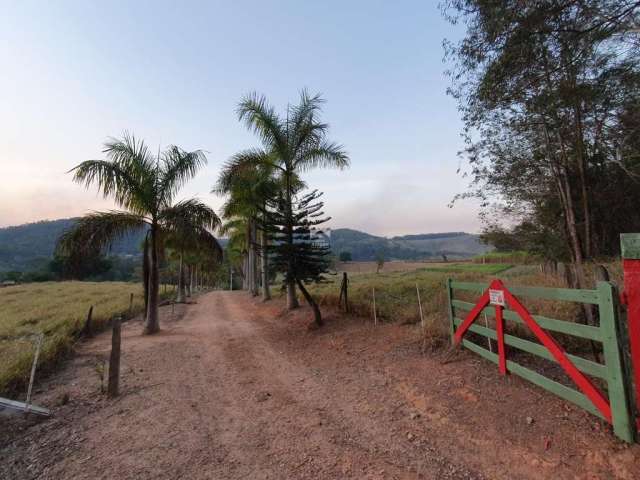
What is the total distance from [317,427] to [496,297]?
3159mm

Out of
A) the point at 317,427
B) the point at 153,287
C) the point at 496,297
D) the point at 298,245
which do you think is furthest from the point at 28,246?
the point at 496,297

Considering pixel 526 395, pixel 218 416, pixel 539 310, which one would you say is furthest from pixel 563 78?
pixel 218 416

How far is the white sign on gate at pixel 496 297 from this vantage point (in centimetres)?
474

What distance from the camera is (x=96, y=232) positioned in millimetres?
9586

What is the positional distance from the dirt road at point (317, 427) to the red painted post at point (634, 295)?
2.46 feet

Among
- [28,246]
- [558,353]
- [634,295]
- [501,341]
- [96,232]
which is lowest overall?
[501,341]

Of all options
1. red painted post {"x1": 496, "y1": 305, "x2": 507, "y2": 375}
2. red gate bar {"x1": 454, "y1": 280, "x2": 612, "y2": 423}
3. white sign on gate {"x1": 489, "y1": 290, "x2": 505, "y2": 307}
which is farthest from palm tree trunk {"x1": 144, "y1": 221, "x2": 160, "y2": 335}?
red painted post {"x1": 496, "y1": 305, "x2": 507, "y2": 375}

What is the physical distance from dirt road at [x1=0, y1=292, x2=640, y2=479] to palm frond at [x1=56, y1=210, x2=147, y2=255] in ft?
14.0

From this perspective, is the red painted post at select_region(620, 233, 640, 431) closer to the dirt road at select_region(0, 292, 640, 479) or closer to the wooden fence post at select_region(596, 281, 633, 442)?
the wooden fence post at select_region(596, 281, 633, 442)

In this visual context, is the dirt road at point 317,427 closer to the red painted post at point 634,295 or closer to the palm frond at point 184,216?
the red painted post at point 634,295

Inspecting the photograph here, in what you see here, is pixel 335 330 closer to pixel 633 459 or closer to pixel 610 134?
pixel 633 459

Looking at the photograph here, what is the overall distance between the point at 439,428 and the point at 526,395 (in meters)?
1.34

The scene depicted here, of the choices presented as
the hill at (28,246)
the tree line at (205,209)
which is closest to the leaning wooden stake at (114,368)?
the tree line at (205,209)

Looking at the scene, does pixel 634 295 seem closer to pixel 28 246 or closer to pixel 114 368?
pixel 114 368
